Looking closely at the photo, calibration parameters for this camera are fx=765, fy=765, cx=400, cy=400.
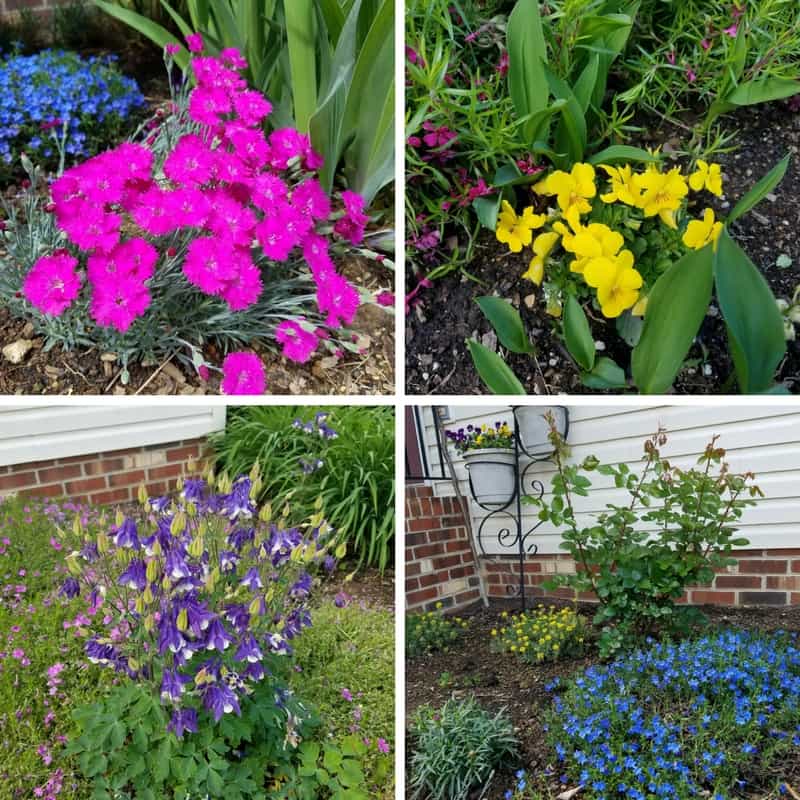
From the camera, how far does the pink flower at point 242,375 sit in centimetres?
157

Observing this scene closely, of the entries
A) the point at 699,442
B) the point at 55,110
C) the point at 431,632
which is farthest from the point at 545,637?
the point at 55,110

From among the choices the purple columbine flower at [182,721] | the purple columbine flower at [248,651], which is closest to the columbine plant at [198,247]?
the purple columbine flower at [248,651]

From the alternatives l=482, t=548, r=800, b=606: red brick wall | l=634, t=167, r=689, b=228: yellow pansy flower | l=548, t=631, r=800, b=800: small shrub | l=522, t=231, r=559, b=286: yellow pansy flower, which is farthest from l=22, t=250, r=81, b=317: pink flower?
l=482, t=548, r=800, b=606: red brick wall

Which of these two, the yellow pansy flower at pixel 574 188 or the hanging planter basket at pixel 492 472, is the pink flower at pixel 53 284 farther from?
the hanging planter basket at pixel 492 472

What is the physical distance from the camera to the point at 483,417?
240 centimetres

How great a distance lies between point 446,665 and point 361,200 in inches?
53.5

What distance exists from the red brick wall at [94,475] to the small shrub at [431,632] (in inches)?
38.1

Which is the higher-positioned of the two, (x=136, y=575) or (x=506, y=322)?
(x=506, y=322)

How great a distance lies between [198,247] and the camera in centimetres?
149

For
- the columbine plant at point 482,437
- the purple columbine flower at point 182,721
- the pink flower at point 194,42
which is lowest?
the purple columbine flower at point 182,721

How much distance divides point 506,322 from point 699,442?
0.96 meters

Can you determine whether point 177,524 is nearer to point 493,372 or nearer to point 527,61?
point 493,372

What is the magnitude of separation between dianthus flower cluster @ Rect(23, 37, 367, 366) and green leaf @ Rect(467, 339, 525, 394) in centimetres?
31

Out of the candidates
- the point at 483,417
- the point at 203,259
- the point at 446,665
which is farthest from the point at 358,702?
the point at 203,259
